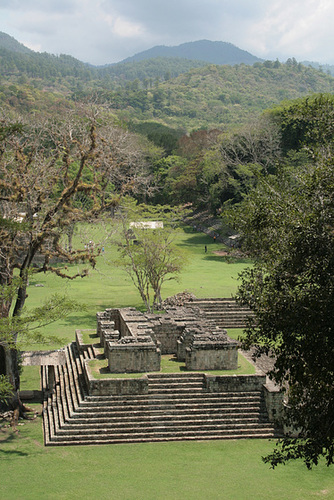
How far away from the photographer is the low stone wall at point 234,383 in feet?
67.8

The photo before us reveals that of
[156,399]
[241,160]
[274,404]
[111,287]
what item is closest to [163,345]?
[156,399]

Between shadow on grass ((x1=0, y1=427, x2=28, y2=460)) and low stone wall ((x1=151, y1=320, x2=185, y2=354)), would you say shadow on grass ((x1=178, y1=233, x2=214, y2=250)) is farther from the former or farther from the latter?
shadow on grass ((x1=0, y1=427, x2=28, y2=460))

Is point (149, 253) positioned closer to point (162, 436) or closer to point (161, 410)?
point (161, 410)

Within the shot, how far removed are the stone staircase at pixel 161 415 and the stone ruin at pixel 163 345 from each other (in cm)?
70

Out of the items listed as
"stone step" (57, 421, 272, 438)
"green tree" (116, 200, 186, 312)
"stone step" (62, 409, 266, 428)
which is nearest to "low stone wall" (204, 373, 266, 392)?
"stone step" (62, 409, 266, 428)

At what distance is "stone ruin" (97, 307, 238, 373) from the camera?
69.4ft

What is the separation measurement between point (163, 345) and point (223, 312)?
8.96 m

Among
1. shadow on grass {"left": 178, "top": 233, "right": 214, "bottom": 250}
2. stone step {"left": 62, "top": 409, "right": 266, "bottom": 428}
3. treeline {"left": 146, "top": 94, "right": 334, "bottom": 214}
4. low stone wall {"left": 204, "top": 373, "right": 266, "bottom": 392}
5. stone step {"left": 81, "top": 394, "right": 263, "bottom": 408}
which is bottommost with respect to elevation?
stone step {"left": 62, "top": 409, "right": 266, "bottom": 428}

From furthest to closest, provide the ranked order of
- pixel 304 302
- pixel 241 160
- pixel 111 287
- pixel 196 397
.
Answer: pixel 241 160 < pixel 111 287 < pixel 196 397 < pixel 304 302

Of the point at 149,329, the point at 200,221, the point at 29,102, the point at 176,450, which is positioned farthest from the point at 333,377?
the point at 29,102

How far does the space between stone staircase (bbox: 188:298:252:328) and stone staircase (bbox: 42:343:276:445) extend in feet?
37.8

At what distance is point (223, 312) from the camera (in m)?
33.1

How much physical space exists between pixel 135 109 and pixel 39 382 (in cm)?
17367

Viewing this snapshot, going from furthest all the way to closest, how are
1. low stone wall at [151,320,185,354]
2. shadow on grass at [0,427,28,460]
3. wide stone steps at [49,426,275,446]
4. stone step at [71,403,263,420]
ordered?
low stone wall at [151,320,185,354], stone step at [71,403,263,420], wide stone steps at [49,426,275,446], shadow on grass at [0,427,28,460]
